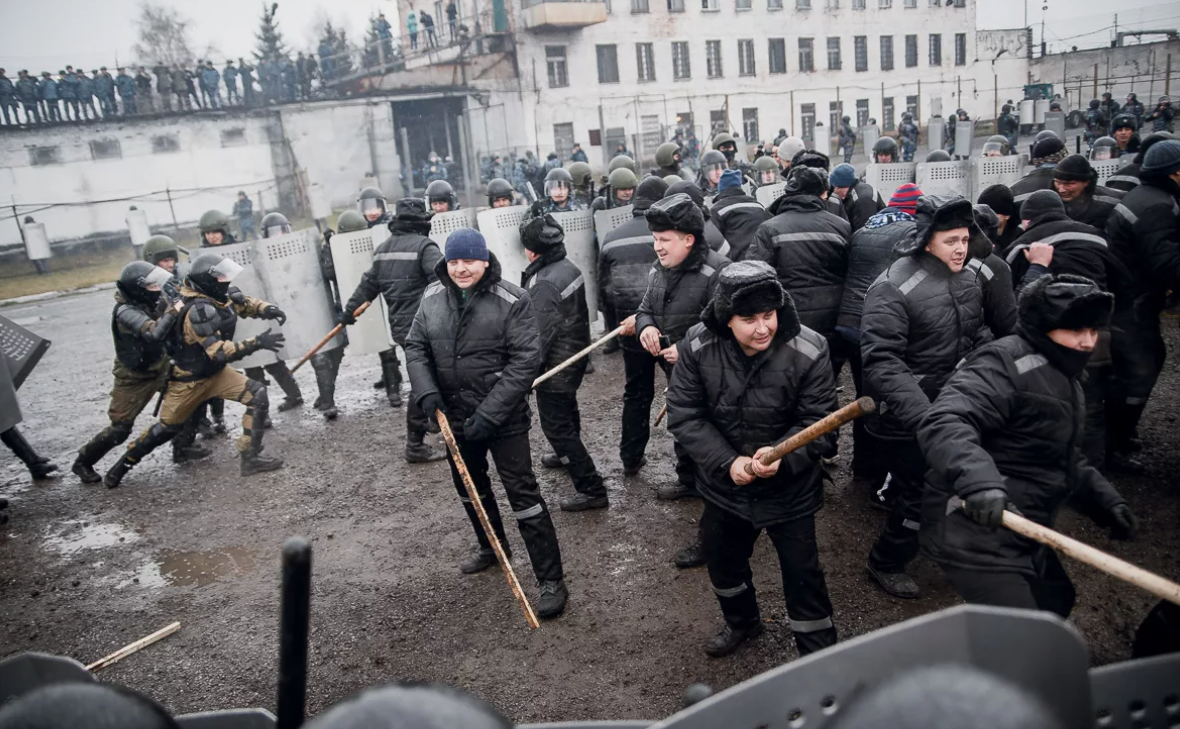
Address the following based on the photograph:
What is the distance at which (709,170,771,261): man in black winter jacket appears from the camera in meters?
7.65

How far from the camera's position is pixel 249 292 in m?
8.70

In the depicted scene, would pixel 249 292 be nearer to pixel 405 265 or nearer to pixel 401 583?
pixel 405 265

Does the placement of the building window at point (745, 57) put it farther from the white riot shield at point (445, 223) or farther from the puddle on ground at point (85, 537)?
the puddle on ground at point (85, 537)

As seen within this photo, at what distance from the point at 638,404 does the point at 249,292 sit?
182 inches

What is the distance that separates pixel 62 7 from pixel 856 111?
62.2 meters

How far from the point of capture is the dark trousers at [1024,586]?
3152 mm

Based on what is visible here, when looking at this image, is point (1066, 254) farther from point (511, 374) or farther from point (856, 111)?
point (856, 111)

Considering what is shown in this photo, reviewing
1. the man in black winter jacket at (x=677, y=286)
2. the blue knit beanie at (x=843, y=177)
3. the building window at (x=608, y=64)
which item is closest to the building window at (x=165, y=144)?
the building window at (x=608, y=64)

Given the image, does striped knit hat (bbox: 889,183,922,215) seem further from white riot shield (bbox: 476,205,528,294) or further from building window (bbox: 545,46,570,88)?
building window (bbox: 545,46,570,88)

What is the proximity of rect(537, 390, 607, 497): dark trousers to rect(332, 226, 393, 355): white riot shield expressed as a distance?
146 inches

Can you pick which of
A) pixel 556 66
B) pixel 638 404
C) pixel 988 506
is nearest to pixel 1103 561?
pixel 988 506

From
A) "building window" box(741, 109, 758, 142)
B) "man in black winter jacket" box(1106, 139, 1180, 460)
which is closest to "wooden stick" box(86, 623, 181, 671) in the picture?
"man in black winter jacket" box(1106, 139, 1180, 460)

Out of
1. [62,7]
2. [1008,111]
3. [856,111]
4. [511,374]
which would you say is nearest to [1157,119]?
[1008,111]

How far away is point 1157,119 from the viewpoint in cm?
1981
